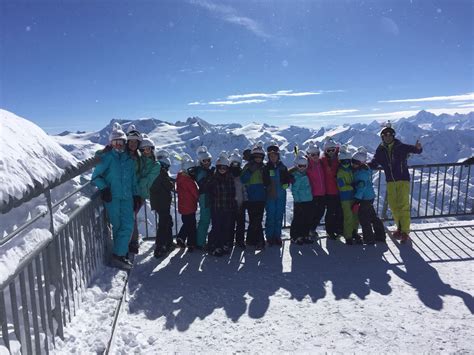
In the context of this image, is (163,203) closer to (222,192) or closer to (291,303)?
(222,192)

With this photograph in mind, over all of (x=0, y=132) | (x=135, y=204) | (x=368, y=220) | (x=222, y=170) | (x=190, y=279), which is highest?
(x=0, y=132)

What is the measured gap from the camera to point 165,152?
249 inches

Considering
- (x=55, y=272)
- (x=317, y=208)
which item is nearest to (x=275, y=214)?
(x=317, y=208)

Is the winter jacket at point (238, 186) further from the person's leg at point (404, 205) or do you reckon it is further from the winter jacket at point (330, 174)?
the person's leg at point (404, 205)

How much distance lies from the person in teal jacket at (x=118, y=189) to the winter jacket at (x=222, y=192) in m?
1.28

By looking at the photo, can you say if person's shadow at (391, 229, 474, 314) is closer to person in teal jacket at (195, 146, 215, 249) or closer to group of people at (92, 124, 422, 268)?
group of people at (92, 124, 422, 268)

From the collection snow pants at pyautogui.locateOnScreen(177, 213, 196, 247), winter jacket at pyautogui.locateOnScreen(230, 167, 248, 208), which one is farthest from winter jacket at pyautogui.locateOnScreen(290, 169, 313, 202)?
snow pants at pyautogui.locateOnScreen(177, 213, 196, 247)

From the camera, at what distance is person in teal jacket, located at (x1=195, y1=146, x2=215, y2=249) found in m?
5.91

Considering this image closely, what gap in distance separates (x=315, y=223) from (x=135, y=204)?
326 centimetres

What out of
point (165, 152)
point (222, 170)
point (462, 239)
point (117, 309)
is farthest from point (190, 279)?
point (462, 239)

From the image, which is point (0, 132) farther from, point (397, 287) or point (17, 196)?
point (397, 287)

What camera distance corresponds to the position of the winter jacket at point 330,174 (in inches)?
253

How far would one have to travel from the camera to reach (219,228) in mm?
5938

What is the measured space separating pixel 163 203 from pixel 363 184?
342cm
